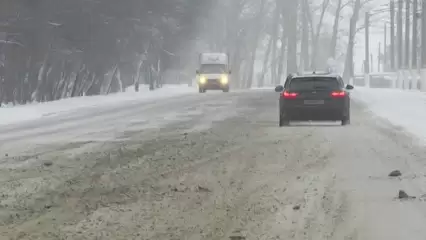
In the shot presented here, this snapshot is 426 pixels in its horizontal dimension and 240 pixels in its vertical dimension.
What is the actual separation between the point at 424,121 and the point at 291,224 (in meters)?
16.6

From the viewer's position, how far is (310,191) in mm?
10508

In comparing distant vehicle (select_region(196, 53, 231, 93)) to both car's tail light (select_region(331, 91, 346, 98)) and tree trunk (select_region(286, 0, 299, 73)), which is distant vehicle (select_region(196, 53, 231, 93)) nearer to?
tree trunk (select_region(286, 0, 299, 73))

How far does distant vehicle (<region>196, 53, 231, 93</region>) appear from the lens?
58.8 metres

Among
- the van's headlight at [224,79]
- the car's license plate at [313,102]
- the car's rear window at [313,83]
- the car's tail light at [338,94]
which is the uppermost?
the car's rear window at [313,83]

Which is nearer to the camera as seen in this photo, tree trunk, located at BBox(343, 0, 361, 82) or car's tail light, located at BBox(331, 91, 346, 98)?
car's tail light, located at BBox(331, 91, 346, 98)

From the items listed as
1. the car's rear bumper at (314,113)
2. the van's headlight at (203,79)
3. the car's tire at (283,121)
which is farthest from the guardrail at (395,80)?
the car's tire at (283,121)

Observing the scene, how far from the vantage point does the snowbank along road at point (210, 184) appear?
8.11 metres

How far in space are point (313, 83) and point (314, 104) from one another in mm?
693

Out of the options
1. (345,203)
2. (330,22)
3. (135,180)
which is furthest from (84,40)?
(330,22)

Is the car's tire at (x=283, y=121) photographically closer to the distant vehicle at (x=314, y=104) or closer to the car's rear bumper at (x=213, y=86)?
the distant vehicle at (x=314, y=104)

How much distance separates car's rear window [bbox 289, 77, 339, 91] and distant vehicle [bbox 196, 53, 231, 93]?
35125mm

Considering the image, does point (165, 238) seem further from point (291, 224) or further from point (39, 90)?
point (39, 90)

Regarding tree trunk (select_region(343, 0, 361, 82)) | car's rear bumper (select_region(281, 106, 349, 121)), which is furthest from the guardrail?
car's rear bumper (select_region(281, 106, 349, 121))

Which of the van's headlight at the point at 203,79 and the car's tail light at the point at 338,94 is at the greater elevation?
the car's tail light at the point at 338,94
